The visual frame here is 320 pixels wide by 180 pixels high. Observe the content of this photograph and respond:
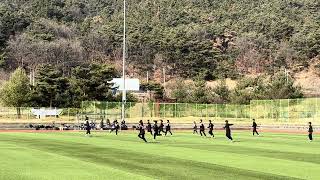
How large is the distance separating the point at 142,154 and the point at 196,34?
499ft

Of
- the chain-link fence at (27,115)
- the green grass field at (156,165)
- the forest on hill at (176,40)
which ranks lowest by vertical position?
the green grass field at (156,165)

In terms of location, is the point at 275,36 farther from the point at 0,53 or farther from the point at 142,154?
the point at 142,154

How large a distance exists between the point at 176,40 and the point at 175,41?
1.40ft

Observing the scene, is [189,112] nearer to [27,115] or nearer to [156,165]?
[27,115]

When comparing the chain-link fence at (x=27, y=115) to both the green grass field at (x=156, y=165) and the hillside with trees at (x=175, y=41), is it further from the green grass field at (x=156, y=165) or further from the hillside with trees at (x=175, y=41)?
the green grass field at (x=156, y=165)

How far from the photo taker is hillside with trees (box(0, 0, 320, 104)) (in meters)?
156

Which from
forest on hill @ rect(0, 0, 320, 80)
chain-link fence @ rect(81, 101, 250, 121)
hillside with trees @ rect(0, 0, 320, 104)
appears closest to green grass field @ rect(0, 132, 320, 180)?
chain-link fence @ rect(81, 101, 250, 121)

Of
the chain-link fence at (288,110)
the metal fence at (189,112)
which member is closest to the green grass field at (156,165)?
the chain-link fence at (288,110)

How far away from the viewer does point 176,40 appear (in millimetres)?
162750

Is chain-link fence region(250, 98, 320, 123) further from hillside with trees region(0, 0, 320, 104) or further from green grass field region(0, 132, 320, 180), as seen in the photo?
hillside with trees region(0, 0, 320, 104)

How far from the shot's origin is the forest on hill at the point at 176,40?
156625mm

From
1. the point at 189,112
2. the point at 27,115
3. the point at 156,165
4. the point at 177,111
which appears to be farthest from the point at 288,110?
the point at 156,165

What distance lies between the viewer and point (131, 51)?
17025 cm

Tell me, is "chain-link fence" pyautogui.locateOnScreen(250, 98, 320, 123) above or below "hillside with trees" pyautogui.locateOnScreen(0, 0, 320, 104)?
below
